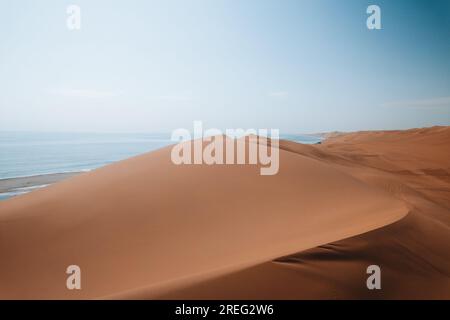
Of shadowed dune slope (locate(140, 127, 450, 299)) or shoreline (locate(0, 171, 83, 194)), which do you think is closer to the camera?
shadowed dune slope (locate(140, 127, 450, 299))

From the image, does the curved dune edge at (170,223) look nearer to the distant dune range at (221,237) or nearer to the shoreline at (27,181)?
the distant dune range at (221,237)

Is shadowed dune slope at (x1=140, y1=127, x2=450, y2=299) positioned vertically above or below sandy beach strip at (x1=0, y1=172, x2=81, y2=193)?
above

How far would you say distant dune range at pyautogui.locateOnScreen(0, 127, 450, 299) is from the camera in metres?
2.60

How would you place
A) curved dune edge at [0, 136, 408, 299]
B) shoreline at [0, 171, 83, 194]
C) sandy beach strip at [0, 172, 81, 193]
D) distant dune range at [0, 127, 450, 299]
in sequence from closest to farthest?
1. distant dune range at [0, 127, 450, 299]
2. curved dune edge at [0, 136, 408, 299]
3. shoreline at [0, 171, 83, 194]
4. sandy beach strip at [0, 172, 81, 193]

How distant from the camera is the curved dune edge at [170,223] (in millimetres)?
3209

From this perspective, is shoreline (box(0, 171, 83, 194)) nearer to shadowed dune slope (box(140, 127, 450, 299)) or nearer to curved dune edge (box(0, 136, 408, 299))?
curved dune edge (box(0, 136, 408, 299))

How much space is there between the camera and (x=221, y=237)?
389 centimetres

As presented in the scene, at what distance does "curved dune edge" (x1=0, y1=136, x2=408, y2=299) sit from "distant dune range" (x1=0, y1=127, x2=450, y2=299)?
2cm

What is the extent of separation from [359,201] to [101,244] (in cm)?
437

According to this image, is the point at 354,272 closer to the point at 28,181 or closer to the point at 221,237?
the point at 221,237

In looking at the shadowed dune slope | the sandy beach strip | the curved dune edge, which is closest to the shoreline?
the sandy beach strip

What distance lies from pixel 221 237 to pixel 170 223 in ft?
3.16
